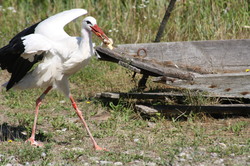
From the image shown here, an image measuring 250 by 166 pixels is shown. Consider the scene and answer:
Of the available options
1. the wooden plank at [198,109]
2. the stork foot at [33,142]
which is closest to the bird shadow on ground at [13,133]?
the stork foot at [33,142]

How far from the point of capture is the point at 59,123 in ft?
21.9

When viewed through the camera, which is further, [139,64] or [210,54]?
[210,54]

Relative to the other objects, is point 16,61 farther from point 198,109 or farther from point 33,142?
point 198,109

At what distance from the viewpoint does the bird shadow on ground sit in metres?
6.16

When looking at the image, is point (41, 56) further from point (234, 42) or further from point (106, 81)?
point (234, 42)

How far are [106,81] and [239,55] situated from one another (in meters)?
2.31

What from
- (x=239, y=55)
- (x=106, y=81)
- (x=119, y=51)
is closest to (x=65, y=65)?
(x=119, y=51)

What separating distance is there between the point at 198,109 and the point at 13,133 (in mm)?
2512

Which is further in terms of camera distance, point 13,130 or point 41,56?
point 13,130

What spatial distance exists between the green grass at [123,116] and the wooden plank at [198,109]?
0.10 meters

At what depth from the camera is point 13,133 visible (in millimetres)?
6336

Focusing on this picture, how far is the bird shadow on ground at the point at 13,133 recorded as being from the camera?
6.16 m

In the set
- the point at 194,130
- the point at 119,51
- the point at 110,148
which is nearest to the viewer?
the point at 110,148

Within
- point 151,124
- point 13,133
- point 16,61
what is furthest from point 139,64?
point 13,133
